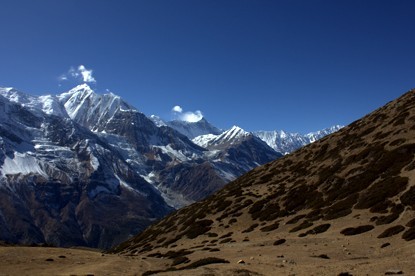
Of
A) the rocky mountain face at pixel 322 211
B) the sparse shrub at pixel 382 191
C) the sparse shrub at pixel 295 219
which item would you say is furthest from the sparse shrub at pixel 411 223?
the sparse shrub at pixel 295 219

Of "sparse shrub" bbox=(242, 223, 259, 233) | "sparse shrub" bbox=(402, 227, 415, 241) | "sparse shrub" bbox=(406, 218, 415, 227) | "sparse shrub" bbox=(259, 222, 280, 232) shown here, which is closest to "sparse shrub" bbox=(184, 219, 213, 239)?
"sparse shrub" bbox=(242, 223, 259, 233)

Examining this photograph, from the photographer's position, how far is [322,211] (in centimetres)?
5747

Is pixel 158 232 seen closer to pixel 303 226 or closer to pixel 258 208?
pixel 258 208

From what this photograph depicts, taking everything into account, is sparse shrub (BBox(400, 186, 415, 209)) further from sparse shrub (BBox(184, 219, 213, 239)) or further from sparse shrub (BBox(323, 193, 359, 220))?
sparse shrub (BBox(184, 219, 213, 239))

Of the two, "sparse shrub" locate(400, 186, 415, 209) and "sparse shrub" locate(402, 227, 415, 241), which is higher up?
"sparse shrub" locate(400, 186, 415, 209)

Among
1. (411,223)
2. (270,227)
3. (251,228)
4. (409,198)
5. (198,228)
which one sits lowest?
(411,223)

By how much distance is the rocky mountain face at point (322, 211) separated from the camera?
37938 mm

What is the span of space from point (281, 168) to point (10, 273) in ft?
250

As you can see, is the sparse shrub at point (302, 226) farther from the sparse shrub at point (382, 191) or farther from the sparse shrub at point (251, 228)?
the sparse shrub at point (251, 228)

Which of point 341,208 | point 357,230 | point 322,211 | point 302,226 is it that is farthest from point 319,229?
point 322,211

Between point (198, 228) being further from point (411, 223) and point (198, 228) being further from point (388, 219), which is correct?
point (411, 223)

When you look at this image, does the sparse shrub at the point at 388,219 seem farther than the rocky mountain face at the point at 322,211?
Yes

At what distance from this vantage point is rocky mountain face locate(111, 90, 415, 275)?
37938 millimetres

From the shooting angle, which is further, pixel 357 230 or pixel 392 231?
pixel 357 230
